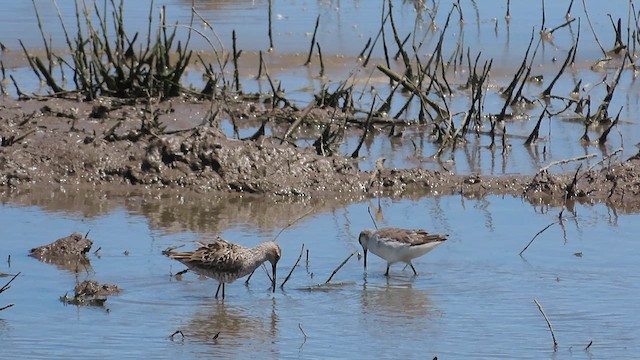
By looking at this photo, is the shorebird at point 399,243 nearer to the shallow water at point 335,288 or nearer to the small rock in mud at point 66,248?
the shallow water at point 335,288

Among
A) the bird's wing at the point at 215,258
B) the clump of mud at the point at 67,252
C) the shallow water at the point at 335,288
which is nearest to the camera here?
the shallow water at the point at 335,288

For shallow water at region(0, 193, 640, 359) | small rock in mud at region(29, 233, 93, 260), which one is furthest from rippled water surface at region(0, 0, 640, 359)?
small rock in mud at region(29, 233, 93, 260)

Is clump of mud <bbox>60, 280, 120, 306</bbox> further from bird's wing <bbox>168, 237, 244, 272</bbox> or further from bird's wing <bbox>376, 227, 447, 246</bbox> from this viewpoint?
bird's wing <bbox>376, 227, 447, 246</bbox>


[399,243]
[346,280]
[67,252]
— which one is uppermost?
[399,243]

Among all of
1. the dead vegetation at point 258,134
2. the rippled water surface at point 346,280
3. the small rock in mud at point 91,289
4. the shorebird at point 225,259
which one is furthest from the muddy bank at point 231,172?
the small rock in mud at point 91,289

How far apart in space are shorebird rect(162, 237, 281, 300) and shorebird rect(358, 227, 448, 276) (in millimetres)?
789

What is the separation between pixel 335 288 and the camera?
7.77 metres

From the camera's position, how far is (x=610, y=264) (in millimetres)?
8258

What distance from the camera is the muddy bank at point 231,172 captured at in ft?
33.6

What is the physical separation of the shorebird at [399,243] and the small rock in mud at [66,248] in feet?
6.36

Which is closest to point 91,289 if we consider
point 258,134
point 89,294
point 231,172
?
point 89,294

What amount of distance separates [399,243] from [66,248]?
7.48 ft

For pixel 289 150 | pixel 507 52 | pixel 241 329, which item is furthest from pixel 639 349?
pixel 507 52

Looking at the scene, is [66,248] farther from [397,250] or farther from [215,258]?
[397,250]
